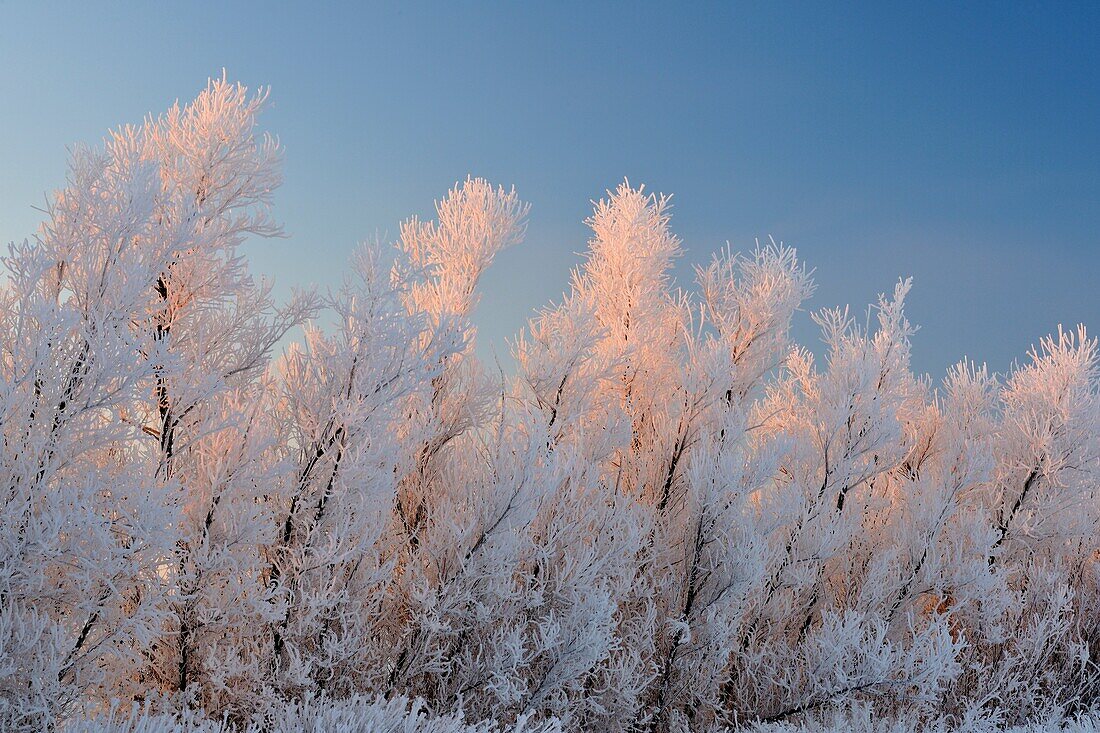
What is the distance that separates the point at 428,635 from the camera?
7082mm

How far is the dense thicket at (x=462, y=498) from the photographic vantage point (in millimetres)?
5270

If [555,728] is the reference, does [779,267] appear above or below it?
above

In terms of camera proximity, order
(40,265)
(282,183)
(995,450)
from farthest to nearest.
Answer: (995,450)
(282,183)
(40,265)

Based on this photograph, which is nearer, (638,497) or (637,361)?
(638,497)

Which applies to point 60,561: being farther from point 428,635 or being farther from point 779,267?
point 779,267

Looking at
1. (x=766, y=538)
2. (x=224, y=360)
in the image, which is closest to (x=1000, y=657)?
(x=766, y=538)

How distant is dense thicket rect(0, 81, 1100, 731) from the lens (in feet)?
17.3

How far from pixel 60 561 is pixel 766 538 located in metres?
6.15

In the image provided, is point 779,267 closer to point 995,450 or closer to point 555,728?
point 995,450

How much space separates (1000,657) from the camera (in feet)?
35.1

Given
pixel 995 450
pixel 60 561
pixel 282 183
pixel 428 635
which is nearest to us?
pixel 60 561

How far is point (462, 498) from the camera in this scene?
758 cm

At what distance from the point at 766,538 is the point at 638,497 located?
1.48 metres

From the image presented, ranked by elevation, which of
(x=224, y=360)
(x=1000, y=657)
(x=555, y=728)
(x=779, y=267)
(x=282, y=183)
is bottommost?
(x=555, y=728)
